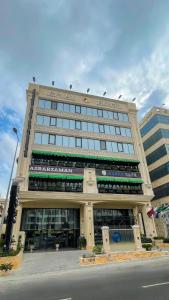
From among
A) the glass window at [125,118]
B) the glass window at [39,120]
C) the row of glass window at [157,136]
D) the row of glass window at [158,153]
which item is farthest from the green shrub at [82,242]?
the row of glass window at [157,136]

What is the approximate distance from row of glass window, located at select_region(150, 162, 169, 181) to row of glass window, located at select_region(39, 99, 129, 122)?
1085cm

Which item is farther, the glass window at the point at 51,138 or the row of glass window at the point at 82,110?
the row of glass window at the point at 82,110

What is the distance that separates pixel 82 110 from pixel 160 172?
18.5 m

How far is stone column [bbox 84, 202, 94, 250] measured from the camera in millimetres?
24562

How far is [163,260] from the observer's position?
1683 centimetres

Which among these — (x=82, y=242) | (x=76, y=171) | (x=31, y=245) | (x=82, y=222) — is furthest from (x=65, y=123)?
(x=31, y=245)

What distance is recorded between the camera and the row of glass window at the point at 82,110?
3225 centimetres

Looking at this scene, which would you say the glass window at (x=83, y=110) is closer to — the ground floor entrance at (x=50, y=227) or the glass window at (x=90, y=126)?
the glass window at (x=90, y=126)

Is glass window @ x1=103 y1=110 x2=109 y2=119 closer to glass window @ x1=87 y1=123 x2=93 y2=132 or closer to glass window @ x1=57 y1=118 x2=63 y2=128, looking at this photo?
glass window @ x1=87 y1=123 x2=93 y2=132

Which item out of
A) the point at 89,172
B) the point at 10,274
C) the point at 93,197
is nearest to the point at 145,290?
the point at 10,274

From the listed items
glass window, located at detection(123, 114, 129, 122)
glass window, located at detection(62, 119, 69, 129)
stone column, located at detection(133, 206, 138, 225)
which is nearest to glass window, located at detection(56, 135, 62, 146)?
glass window, located at detection(62, 119, 69, 129)

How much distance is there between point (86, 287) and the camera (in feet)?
31.9

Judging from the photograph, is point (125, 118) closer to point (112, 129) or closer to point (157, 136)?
point (112, 129)

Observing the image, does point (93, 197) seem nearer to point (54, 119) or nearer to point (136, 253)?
point (136, 253)
